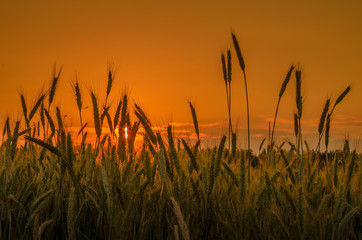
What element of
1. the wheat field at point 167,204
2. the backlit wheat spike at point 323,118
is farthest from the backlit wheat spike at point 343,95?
the wheat field at point 167,204

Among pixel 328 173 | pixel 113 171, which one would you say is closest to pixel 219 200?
pixel 113 171

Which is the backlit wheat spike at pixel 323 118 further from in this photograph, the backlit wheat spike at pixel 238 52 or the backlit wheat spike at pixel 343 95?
the backlit wheat spike at pixel 238 52

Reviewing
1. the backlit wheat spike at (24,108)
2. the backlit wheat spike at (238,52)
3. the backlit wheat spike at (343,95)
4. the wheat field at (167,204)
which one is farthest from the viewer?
the backlit wheat spike at (343,95)

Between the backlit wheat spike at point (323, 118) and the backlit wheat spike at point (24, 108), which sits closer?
the backlit wheat spike at point (323, 118)

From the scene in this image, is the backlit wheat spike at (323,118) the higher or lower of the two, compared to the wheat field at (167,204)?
higher

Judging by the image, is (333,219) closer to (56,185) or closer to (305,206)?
(305,206)

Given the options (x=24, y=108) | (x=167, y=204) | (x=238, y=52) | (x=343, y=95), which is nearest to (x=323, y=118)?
(x=343, y=95)

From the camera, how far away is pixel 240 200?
7.32 ft

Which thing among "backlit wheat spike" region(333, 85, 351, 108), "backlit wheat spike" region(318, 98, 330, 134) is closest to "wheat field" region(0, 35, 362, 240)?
"backlit wheat spike" region(318, 98, 330, 134)

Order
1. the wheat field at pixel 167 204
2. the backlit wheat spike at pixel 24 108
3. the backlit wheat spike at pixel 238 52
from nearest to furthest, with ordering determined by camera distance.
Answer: the wheat field at pixel 167 204 < the backlit wheat spike at pixel 238 52 < the backlit wheat spike at pixel 24 108

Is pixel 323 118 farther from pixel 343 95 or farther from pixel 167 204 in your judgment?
pixel 167 204

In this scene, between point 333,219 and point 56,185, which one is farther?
point 56,185

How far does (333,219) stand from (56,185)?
166 centimetres

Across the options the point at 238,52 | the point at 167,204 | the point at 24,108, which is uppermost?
the point at 238,52
